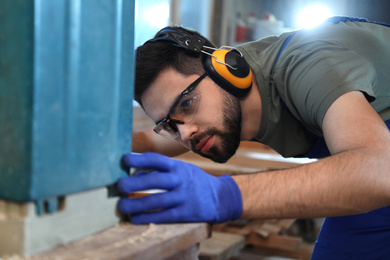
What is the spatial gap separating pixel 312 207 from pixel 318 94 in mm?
389

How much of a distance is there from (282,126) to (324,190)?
0.69 meters

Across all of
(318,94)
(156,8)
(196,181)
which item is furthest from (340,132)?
(156,8)

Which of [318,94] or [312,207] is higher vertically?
[318,94]

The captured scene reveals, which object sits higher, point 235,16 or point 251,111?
point 235,16

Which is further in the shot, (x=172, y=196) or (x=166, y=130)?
(x=166, y=130)

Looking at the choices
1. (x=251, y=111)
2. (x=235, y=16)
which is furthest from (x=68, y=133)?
Result: (x=235, y=16)

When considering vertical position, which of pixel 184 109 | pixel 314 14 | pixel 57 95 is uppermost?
pixel 314 14

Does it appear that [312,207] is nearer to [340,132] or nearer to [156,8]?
[340,132]

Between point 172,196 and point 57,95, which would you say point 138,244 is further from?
point 57,95

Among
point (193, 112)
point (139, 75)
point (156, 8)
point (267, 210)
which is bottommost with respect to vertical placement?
point (267, 210)

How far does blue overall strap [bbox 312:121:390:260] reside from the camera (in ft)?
5.06

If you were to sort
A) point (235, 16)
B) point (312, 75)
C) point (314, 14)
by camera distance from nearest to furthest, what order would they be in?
point (312, 75) → point (314, 14) → point (235, 16)

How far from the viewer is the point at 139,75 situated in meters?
1.61

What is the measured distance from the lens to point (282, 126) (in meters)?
1.66
